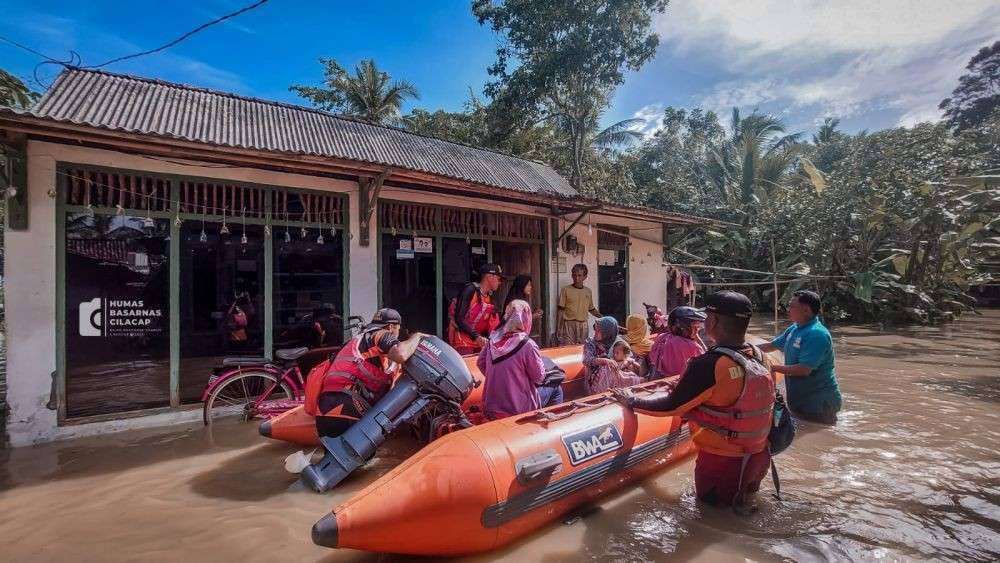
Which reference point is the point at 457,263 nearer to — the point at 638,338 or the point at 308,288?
the point at 308,288

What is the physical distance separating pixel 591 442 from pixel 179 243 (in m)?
4.47

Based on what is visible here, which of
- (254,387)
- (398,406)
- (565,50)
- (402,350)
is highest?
(565,50)

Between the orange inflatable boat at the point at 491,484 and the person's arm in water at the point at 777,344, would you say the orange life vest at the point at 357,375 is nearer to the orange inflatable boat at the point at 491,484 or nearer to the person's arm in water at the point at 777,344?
the orange inflatable boat at the point at 491,484

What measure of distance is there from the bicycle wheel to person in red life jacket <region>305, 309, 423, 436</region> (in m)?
1.56

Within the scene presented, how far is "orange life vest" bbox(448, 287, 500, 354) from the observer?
17.8ft

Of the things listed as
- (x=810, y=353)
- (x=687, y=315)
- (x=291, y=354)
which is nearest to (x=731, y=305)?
(x=687, y=315)

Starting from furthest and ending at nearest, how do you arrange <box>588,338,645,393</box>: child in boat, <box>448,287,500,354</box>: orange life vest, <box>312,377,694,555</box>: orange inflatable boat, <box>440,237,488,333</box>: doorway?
1. <box>440,237,488,333</box>: doorway
2. <box>448,287,500,354</box>: orange life vest
3. <box>588,338,645,393</box>: child in boat
4. <box>312,377,694,555</box>: orange inflatable boat

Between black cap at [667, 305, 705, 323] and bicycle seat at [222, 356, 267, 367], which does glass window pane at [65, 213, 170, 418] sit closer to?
bicycle seat at [222, 356, 267, 367]

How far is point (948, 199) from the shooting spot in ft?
38.1

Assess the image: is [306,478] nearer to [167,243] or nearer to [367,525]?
[367,525]

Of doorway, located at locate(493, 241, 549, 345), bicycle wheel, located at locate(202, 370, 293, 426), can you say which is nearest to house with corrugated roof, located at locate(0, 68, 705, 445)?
bicycle wheel, located at locate(202, 370, 293, 426)

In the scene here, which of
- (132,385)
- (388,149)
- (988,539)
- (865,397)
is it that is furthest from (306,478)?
(865,397)

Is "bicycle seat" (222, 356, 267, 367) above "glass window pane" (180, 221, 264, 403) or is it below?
below

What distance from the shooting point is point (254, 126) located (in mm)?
7301
